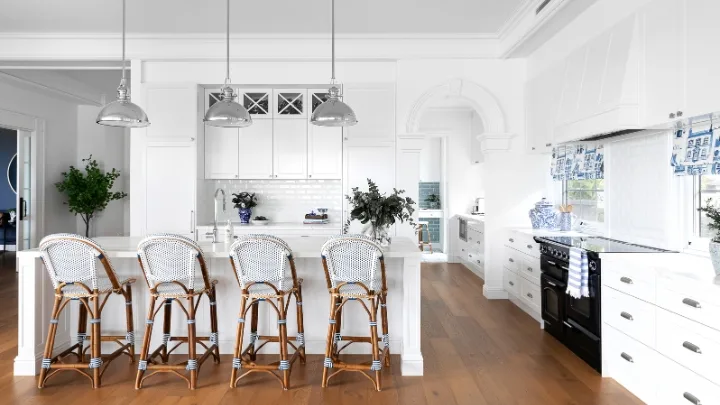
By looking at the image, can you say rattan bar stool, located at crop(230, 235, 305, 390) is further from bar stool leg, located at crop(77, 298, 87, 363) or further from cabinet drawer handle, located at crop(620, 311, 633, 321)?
cabinet drawer handle, located at crop(620, 311, 633, 321)

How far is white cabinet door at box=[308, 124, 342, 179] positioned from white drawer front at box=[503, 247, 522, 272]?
2.21 m

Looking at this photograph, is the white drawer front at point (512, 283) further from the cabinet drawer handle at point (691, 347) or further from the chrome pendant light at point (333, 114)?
the chrome pendant light at point (333, 114)

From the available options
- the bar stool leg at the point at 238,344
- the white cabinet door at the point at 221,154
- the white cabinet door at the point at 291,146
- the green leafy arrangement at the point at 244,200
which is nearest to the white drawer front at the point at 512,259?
the white cabinet door at the point at 291,146

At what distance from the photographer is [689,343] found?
2529 mm

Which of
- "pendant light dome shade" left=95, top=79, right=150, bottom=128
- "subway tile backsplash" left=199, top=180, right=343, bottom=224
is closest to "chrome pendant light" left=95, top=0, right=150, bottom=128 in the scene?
"pendant light dome shade" left=95, top=79, right=150, bottom=128

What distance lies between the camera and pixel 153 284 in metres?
3.12

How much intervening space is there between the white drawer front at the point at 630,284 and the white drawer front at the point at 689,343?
0.14 metres

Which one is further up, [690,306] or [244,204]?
[244,204]

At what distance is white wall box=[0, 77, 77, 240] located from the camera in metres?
7.20

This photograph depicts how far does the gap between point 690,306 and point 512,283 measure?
285cm

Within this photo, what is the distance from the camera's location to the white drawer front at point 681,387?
7.85ft

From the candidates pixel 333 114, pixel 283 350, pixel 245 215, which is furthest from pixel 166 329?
pixel 245 215

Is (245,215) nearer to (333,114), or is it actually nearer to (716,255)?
(333,114)

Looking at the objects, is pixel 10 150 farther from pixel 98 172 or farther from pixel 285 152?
pixel 285 152
